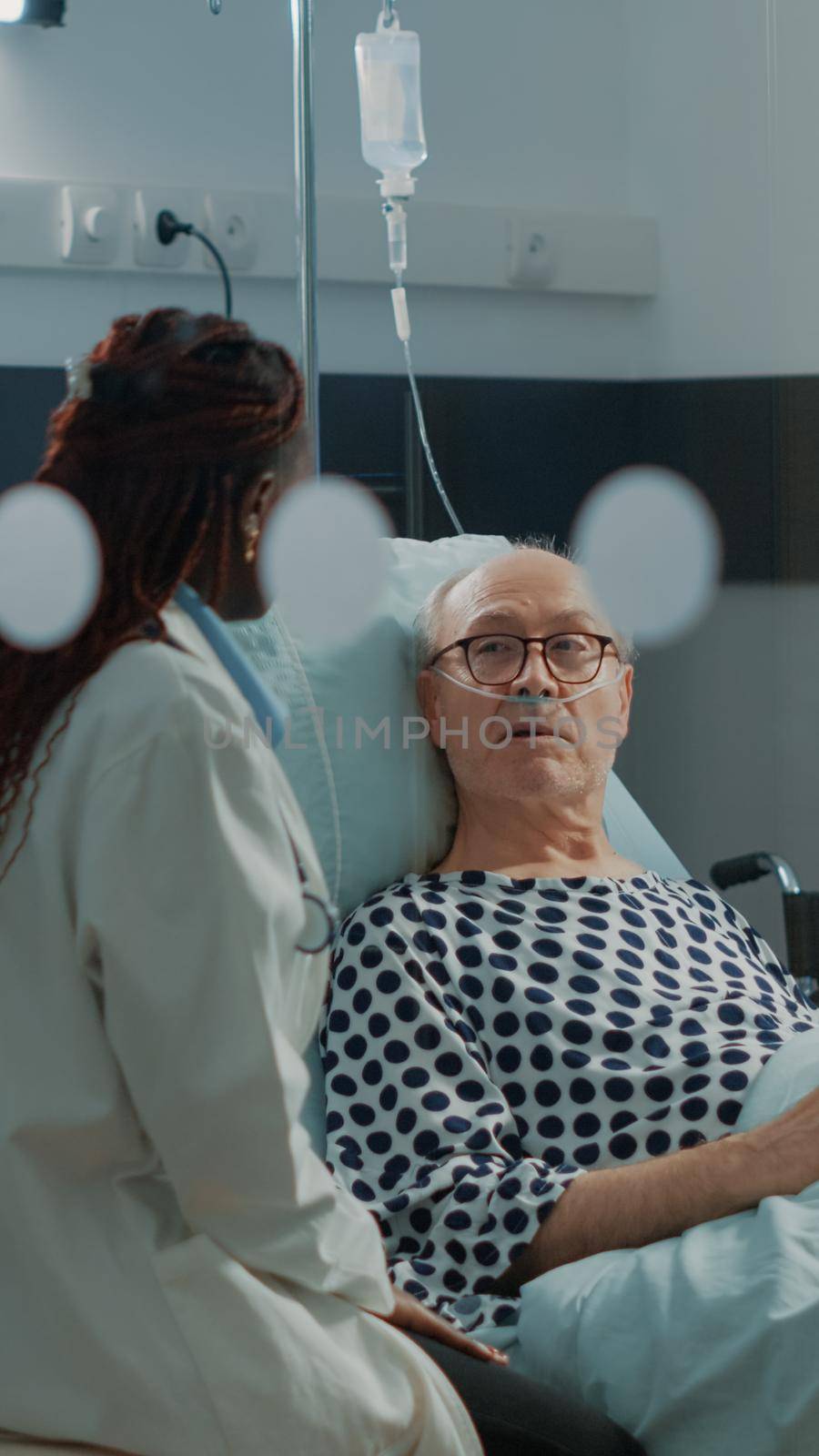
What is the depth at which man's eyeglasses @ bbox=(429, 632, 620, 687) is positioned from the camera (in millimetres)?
1123

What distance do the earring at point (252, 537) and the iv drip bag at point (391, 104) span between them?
0.39 m

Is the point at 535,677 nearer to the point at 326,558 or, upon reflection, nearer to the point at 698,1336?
the point at 326,558

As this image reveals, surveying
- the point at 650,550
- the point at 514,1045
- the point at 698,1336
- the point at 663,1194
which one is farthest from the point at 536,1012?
the point at 650,550

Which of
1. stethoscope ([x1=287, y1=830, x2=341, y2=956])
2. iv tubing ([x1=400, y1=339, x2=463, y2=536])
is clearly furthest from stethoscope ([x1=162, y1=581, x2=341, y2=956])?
iv tubing ([x1=400, y1=339, x2=463, y2=536])

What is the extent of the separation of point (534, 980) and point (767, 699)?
A: 0.34 metres

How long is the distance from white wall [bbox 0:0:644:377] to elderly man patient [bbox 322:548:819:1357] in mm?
191

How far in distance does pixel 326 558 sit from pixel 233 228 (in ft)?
0.73

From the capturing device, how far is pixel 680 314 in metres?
1.17

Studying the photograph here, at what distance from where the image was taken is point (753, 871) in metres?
1.27

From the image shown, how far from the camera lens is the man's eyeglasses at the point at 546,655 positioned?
112cm

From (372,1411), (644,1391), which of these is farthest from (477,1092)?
(372,1411)

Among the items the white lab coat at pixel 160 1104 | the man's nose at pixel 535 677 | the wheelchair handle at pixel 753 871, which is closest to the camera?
the white lab coat at pixel 160 1104

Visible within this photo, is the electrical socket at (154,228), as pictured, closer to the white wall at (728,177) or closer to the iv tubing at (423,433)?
the iv tubing at (423,433)

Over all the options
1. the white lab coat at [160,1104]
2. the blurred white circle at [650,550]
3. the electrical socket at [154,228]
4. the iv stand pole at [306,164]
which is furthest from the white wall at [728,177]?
the white lab coat at [160,1104]
